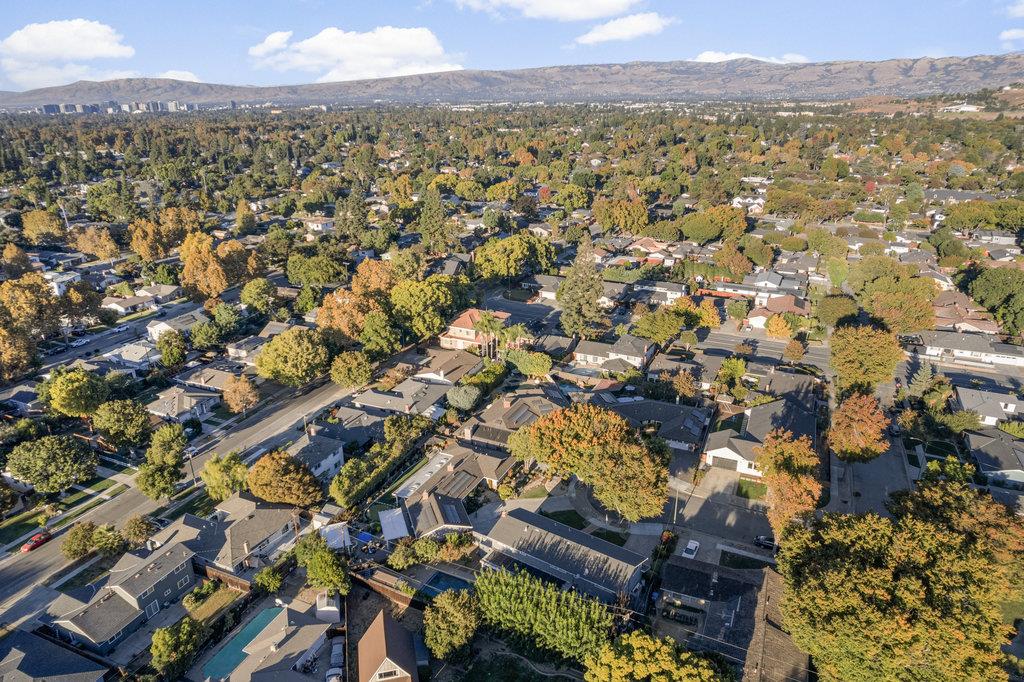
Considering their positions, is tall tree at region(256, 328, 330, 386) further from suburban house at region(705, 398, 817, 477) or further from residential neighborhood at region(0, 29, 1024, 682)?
suburban house at region(705, 398, 817, 477)

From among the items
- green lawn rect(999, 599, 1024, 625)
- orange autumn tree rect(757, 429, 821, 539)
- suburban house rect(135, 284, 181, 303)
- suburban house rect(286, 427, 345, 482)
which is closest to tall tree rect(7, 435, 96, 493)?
suburban house rect(286, 427, 345, 482)

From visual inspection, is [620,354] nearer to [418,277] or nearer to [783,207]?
[418,277]

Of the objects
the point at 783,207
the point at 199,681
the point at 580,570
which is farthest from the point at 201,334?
the point at 783,207

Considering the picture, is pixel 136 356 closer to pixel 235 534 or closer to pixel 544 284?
pixel 235 534

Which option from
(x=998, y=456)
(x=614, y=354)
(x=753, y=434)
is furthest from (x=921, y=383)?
(x=614, y=354)

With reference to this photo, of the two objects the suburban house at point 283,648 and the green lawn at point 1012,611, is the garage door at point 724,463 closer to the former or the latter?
the green lawn at point 1012,611

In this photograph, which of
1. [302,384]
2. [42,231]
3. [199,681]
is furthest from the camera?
[42,231]
